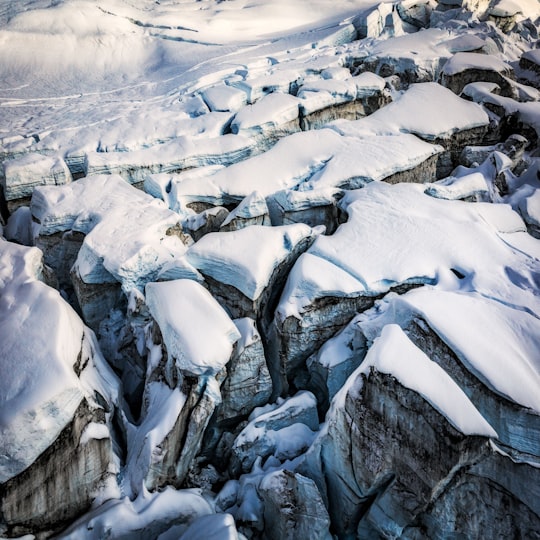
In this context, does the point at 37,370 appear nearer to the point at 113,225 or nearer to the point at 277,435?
the point at 277,435

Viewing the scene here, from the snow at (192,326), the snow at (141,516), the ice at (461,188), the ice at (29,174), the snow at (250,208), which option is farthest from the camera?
the ice at (29,174)

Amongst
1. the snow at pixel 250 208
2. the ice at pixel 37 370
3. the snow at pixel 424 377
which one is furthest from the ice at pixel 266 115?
the snow at pixel 424 377

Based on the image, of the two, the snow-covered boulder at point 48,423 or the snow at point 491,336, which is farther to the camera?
the snow at point 491,336

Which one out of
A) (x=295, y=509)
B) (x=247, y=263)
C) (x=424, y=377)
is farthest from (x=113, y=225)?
(x=424, y=377)

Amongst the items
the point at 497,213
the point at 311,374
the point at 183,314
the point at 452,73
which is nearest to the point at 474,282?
the point at 497,213

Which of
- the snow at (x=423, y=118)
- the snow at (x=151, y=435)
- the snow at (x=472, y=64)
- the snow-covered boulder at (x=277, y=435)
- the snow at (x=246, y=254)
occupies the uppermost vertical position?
the snow at (x=472, y=64)

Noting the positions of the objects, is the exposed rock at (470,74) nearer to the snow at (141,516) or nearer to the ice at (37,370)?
the ice at (37,370)
